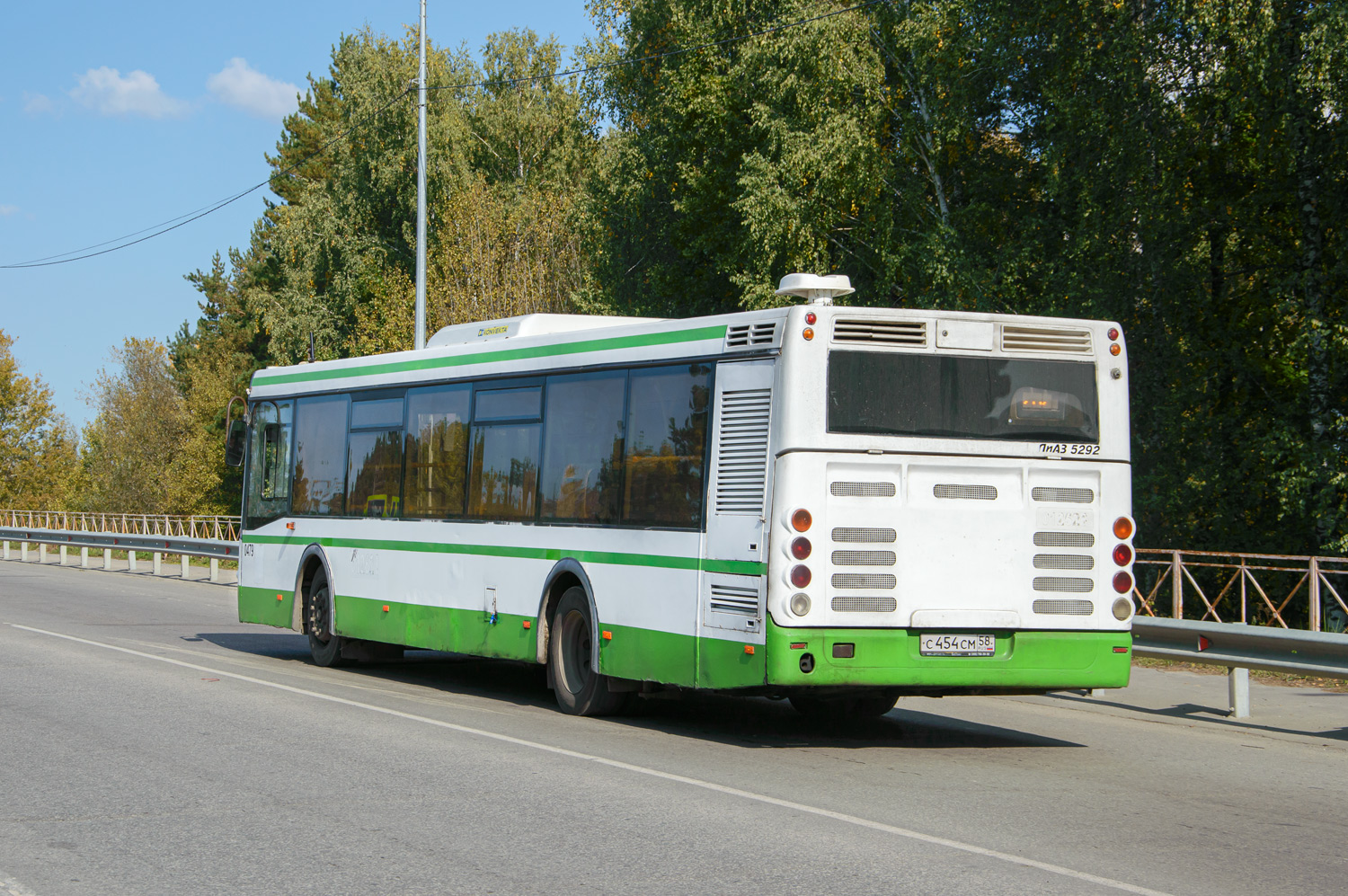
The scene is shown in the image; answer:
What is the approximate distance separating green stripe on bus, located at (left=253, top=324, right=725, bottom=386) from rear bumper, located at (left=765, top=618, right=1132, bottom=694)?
232cm

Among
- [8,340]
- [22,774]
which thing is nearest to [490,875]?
[22,774]

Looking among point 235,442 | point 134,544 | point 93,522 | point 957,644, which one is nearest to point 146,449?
point 93,522

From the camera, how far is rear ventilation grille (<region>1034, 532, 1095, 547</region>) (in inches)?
392

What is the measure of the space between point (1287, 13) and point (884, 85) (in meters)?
11.9

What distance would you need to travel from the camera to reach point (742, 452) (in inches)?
391

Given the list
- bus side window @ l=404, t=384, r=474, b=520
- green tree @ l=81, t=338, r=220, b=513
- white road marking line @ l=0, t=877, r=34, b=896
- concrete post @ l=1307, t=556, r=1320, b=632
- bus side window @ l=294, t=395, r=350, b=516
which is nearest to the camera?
white road marking line @ l=0, t=877, r=34, b=896

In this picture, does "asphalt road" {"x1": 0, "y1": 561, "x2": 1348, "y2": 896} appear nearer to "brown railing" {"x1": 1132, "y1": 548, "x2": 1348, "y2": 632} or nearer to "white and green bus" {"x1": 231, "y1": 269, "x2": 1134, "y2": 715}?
"white and green bus" {"x1": 231, "y1": 269, "x2": 1134, "y2": 715}

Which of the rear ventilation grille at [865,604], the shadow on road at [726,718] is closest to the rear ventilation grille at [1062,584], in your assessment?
the rear ventilation grille at [865,604]

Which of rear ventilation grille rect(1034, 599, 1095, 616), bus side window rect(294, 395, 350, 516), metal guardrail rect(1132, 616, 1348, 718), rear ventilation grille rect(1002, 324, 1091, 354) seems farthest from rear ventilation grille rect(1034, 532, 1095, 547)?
bus side window rect(294, 395, 350, 516)

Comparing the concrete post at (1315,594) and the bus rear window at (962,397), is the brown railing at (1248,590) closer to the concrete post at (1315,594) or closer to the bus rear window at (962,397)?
the concrete post at (1315,594)

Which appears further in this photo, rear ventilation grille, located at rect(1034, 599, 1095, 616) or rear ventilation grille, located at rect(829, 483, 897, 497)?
rear ventilation grille, located at rect(1034, 599, 1095, 616)

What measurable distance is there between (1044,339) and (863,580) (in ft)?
7.19

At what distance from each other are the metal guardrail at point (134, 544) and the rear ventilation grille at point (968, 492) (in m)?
19.0

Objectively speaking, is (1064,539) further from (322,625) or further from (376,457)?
(322,625)
